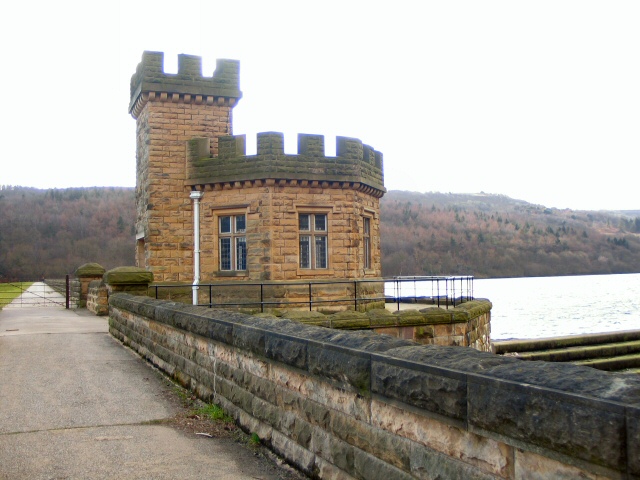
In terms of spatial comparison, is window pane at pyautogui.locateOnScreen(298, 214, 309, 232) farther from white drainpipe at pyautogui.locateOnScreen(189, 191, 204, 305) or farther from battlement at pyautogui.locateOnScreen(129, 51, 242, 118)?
battlement at pyautogui.locateOnScreen(129, 51, 242, 118)

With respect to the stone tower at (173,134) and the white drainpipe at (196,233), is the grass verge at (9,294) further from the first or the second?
the white drainpipe at (196,233)

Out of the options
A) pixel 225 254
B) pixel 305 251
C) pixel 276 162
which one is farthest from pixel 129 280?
pixel 276 162

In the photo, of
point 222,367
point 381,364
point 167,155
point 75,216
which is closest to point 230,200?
point 167,155

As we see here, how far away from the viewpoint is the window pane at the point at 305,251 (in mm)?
18922

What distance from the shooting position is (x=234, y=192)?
19.2m

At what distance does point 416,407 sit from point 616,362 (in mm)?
22121

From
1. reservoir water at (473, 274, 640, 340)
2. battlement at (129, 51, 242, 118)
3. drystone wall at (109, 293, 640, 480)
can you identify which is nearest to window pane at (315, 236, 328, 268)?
battlement at (129, 51, 242, 118)

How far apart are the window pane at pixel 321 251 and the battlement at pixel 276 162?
1.74 m

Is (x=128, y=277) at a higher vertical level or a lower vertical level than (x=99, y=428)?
higher

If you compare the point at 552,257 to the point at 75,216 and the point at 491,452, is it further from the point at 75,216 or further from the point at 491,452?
the point at 491,452

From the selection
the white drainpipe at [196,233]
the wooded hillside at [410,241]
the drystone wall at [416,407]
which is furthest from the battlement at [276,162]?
the wooded hillside at [410,241]

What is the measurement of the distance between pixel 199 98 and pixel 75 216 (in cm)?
12524

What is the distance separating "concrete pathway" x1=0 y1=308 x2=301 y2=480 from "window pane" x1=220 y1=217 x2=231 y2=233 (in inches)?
308

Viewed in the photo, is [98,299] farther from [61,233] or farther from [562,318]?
[61,233]
